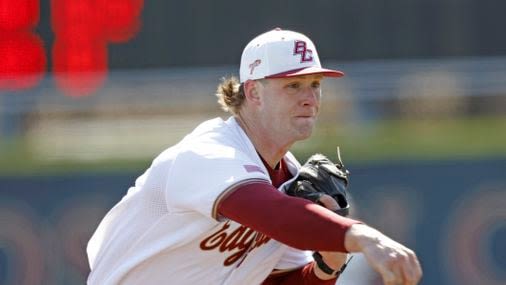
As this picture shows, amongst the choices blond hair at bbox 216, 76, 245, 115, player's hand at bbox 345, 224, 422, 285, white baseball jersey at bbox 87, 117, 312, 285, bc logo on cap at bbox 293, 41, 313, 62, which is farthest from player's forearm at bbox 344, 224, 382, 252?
blond hair at bbox 216, 76, 245, 115

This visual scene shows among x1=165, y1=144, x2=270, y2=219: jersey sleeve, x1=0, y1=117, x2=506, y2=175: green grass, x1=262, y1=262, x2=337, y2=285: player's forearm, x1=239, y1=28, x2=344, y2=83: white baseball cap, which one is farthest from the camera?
x1=0, y1=117, x2=506, y2=175: green grass

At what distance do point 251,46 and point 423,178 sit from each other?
2917 mm

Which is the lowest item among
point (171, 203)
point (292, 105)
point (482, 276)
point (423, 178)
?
point (482, 276)

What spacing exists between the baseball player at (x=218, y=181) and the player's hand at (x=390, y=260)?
1.70 ft

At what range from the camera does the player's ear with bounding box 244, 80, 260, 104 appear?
12.6 ft

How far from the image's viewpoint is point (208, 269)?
12.3ft

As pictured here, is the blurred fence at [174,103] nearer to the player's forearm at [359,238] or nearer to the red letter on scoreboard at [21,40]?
the red letter on scoreboard at [21,40]

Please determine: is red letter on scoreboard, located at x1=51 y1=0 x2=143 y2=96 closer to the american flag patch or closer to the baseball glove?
the baseball glove

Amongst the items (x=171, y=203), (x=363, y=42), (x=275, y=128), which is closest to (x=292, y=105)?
(x=275, y=128)

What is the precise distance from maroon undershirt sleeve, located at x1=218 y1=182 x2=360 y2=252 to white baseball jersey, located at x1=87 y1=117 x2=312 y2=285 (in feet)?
0.60

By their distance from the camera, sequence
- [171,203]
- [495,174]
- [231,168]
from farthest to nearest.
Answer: [495,174] → [171,203] → [231,168]

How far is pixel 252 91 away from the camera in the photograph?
3.87 m

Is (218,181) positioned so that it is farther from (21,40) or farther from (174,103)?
(174,103)

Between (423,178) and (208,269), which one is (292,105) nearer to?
(208,269)
